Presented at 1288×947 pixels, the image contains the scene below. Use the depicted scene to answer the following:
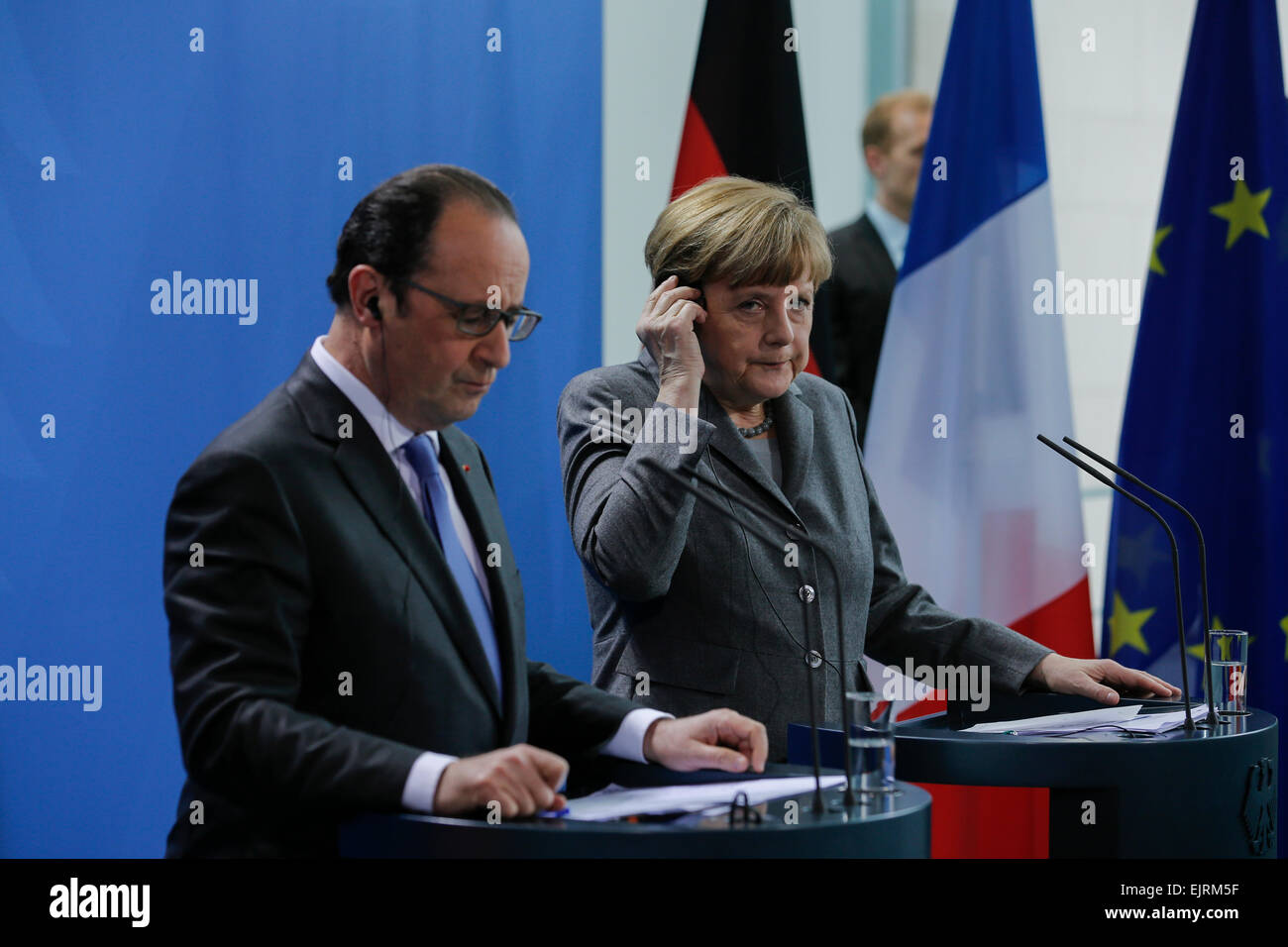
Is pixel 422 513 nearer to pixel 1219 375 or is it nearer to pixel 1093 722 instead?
pixel 1093 722

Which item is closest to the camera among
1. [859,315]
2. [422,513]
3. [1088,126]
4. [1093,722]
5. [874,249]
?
[422,513]

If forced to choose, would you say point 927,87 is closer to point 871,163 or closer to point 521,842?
point 871,163

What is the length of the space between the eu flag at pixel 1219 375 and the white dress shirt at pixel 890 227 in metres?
0.81

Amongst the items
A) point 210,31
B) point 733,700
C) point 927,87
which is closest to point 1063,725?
point 733,700

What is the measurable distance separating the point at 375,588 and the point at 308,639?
10 cm

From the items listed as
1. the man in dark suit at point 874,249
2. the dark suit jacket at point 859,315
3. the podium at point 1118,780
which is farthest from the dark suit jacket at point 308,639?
the dark suit jacket at point 859,315

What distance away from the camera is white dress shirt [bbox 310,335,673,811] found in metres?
1.53

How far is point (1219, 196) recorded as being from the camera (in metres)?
3.56

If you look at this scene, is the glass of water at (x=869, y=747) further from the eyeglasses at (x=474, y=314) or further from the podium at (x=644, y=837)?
the eyeglasses at (x=474, y=314)

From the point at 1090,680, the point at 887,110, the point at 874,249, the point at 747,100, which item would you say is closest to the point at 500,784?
the point at 1090,680

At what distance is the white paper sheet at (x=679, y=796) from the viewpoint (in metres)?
1.63

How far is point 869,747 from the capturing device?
1704 mm
